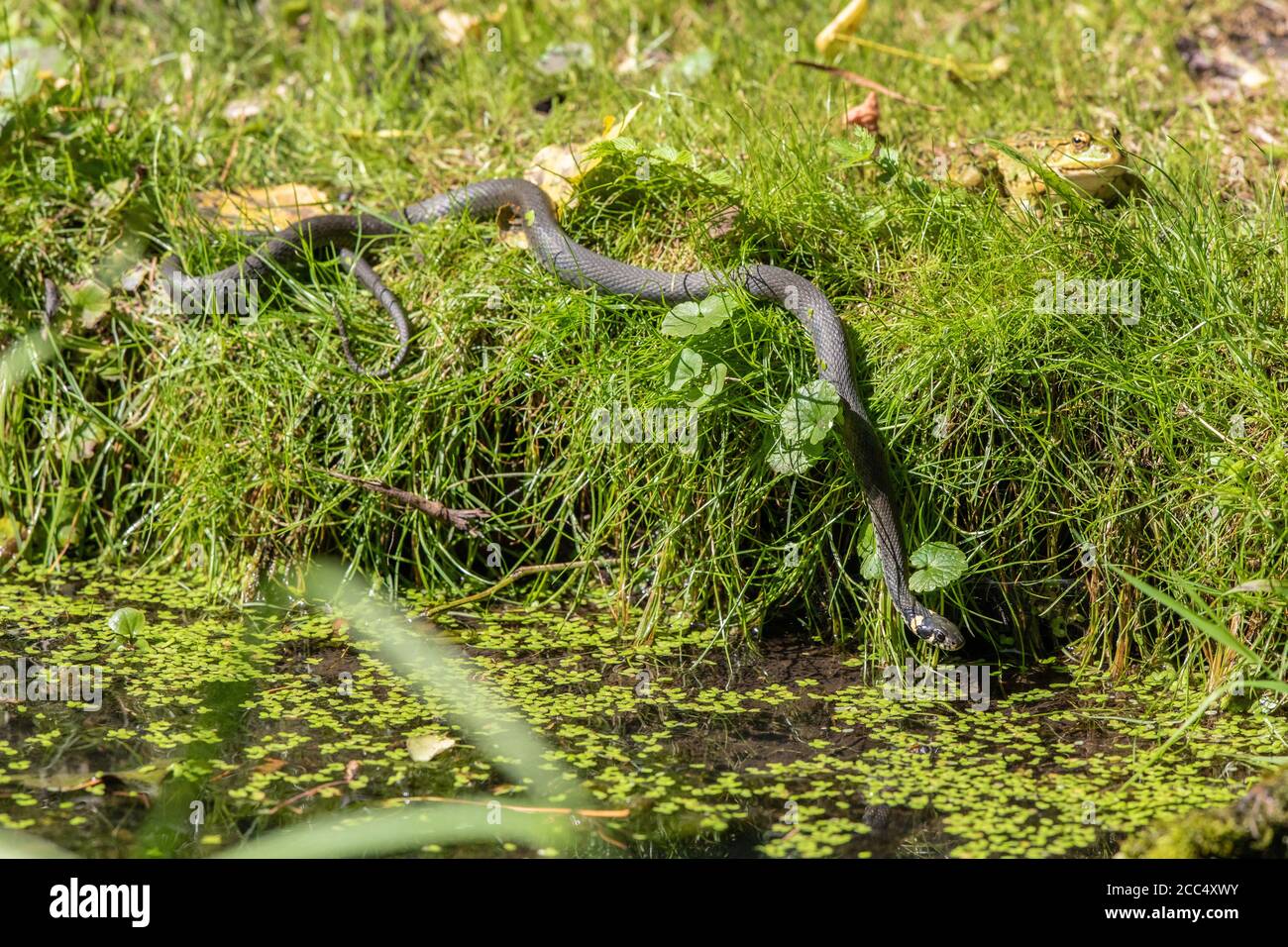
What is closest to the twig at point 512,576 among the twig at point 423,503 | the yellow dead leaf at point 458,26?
the twig at point 423,503

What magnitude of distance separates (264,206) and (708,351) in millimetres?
1969

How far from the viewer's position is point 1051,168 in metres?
4.12

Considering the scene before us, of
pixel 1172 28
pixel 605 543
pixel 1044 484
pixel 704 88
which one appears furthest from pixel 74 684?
pixel 1172 28

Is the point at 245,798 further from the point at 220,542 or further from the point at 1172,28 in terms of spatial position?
the point at 1172,28

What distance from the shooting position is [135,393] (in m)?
4.49

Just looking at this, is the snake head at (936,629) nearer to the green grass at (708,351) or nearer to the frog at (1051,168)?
the green grass at (708,351)

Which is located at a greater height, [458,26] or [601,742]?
[458,26]

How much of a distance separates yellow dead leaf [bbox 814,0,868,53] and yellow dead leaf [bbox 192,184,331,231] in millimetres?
1980

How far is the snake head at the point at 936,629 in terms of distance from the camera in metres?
3.55

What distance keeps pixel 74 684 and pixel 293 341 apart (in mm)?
1291

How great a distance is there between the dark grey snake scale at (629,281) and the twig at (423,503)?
1.17ft

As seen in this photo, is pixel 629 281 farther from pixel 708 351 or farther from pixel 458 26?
pixel 458 26

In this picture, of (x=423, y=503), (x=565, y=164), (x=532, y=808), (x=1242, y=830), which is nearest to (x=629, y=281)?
(x=565, y=164)

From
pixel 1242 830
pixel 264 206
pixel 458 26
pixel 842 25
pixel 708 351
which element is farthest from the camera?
pixel 458 26
